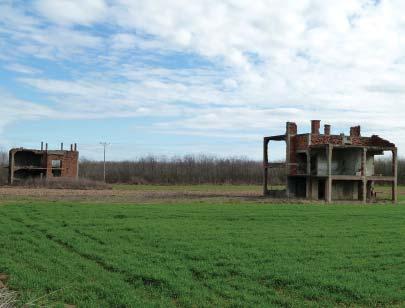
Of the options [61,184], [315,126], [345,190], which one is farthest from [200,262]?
[61,184]

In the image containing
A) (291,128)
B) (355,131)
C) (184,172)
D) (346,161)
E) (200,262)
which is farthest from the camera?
(184,172)

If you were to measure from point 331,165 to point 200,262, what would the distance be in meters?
30.9

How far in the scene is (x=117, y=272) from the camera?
1048cm

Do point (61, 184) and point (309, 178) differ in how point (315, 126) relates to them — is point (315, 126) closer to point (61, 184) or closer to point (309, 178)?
point (309, 178)

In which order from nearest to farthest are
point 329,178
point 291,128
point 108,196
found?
1. point 329,178
2. point 108,196
3. point 291,128

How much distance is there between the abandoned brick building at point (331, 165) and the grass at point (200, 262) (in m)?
20.0

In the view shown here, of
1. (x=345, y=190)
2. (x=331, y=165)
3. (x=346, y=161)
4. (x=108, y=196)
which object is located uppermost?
(x=346, y=161)

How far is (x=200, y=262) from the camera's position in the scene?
1139 centimetres

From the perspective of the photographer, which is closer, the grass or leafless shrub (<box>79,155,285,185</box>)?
the grass

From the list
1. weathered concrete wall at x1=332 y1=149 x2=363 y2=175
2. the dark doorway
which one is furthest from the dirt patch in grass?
weathered concrete wall at x1=332 y1=149 x2=363 y2=175

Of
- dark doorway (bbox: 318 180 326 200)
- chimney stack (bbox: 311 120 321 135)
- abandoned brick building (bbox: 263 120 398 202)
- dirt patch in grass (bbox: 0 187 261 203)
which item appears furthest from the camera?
dark doorway (bbox: 318 180 326 200)

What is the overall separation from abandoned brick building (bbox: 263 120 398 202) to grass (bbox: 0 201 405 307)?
19966 millimetres

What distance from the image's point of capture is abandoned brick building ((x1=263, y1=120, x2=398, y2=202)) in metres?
39.8

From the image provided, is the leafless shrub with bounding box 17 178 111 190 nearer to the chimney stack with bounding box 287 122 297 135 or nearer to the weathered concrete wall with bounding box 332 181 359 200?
the chimney stack with bounding box 287 122 297 135
